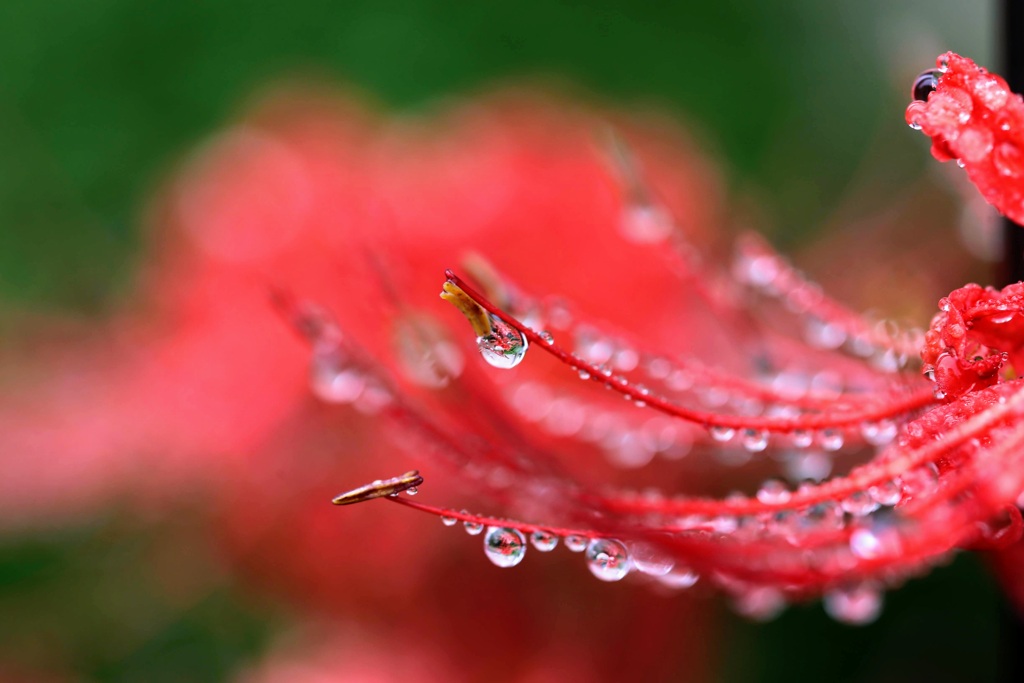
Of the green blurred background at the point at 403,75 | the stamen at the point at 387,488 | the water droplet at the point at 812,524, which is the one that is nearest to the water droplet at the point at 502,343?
the stamen at the point at 387,488

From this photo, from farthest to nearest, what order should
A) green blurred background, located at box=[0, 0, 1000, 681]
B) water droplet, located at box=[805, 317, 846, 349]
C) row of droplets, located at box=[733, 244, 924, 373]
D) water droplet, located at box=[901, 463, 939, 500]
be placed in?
green blurred background, located at box=[0, 0, 1000, 681]
water droplet, located at box=[805, 317, 846, 349]
row of droplets, located at box=[733, 244, 924, 373]
water droplet, located at box=[901, 463, 939, 500]

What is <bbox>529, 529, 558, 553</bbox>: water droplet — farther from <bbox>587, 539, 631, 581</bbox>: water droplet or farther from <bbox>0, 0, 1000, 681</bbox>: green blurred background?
<bbox>0, 0, 1000, 681</bbox>: green blurred background

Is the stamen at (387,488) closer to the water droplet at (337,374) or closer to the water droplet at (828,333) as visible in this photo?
the water droplet at (337,374)

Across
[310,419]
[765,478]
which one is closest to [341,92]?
[310,419]

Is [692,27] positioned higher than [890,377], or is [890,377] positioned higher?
[692,27]

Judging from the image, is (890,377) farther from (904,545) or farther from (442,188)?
(442,188)

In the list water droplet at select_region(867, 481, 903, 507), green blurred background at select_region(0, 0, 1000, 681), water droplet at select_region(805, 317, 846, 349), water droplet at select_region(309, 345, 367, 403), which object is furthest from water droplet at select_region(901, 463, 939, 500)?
green blurred background at select_region(0, 0, 1000, 681)
